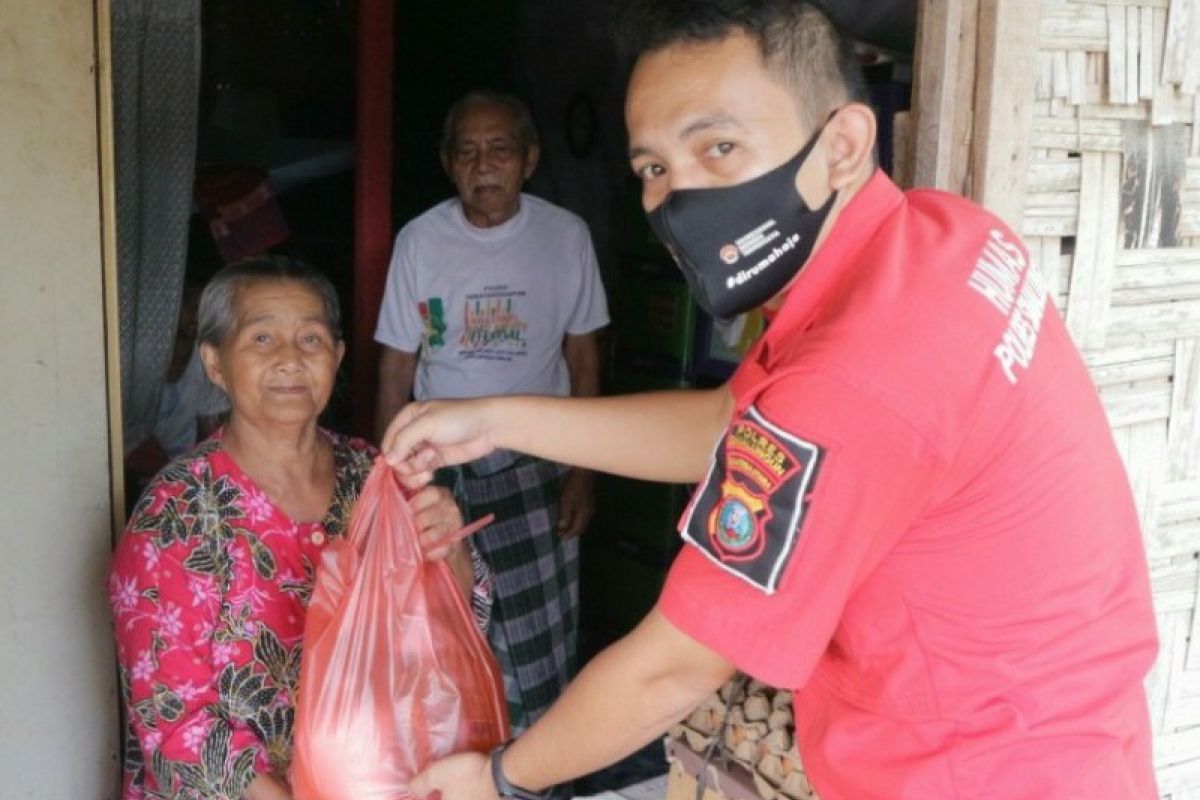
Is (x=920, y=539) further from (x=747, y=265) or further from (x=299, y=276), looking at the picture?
(x=299, y=276)

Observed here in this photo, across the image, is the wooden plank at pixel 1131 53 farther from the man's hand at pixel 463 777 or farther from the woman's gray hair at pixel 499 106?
the woman's gray hair at pixel 499 106

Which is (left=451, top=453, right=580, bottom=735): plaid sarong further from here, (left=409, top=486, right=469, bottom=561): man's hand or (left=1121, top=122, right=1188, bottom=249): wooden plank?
(left=1121, top=122, right=1188, bottom=249): wooden plank

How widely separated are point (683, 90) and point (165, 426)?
250cm

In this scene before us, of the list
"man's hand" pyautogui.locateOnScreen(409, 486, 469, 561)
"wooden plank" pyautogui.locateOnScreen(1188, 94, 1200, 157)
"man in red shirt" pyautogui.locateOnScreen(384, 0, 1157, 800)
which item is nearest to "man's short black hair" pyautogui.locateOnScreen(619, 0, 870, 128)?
"man in red shirt" pyautogui.locateOnScreen(384, 0, 1157, 800)

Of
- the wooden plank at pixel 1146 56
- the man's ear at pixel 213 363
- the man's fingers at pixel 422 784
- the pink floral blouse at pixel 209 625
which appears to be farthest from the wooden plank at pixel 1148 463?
the man's ear at pixel 213 363

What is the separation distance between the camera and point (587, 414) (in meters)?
1.84

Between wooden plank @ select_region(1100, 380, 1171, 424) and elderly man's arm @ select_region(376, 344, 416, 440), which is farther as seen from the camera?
elderly man's arm @ select_region(376, 344, 416, 440)

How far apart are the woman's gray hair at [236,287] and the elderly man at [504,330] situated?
3.30 ft

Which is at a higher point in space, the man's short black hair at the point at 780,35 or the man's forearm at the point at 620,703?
the man's short black hair at the point at 780,35

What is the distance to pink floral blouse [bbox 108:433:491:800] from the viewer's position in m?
2.06

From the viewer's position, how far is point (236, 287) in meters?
2.36

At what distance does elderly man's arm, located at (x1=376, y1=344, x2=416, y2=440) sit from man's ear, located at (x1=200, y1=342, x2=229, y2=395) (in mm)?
1163

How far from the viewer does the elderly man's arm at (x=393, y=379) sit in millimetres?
3541

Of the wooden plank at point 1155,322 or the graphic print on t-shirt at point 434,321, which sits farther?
the graphic print on t-shirt at point 434,321
